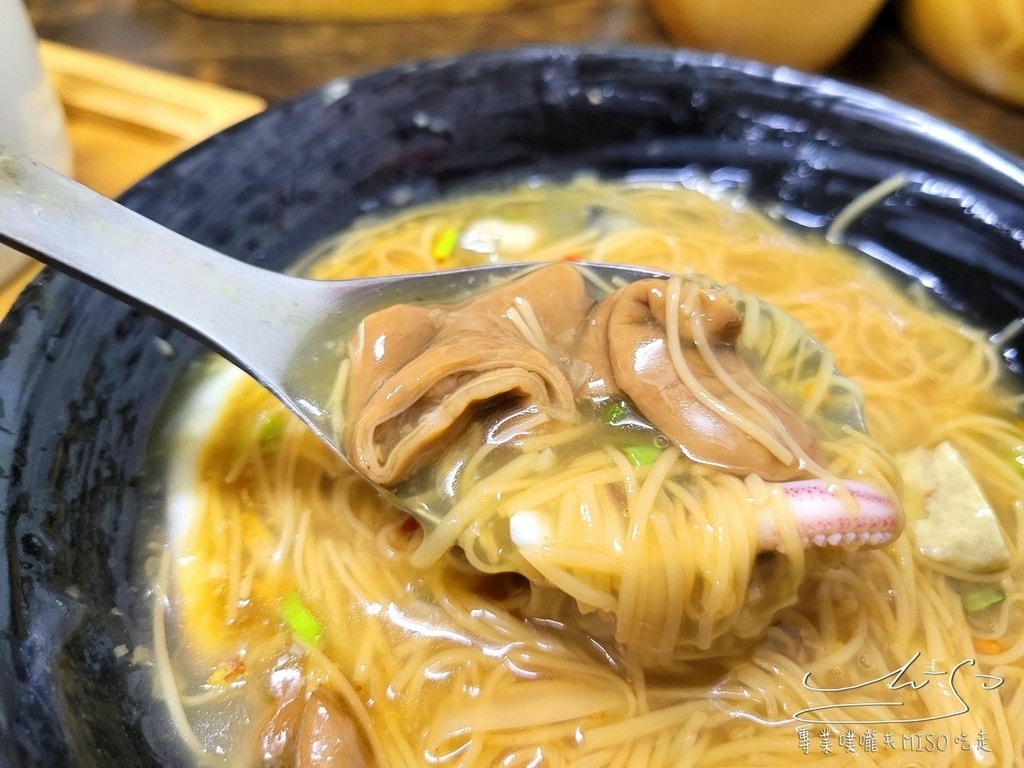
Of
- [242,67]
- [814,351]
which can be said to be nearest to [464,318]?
[814,351]

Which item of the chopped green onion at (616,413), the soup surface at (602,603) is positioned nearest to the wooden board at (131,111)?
the soup surface at (602,603)

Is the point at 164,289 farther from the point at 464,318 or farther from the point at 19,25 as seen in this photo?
the point at 19,25

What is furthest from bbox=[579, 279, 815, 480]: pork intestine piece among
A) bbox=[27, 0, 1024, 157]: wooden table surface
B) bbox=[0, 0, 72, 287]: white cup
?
bbox=[27, 0, 1024, 157]: wooden table surface

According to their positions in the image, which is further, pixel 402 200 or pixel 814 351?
pixel 402 200

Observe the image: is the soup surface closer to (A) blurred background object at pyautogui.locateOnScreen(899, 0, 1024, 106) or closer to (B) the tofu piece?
(B) the tofu piece

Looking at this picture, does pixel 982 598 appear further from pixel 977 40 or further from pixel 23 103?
pixel 23 103

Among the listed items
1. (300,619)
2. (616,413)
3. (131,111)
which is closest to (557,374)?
(616,413)

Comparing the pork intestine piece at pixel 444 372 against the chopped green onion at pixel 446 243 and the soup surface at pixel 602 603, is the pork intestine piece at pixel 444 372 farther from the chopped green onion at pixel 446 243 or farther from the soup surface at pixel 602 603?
the chopped green onion at pixel 446 243
